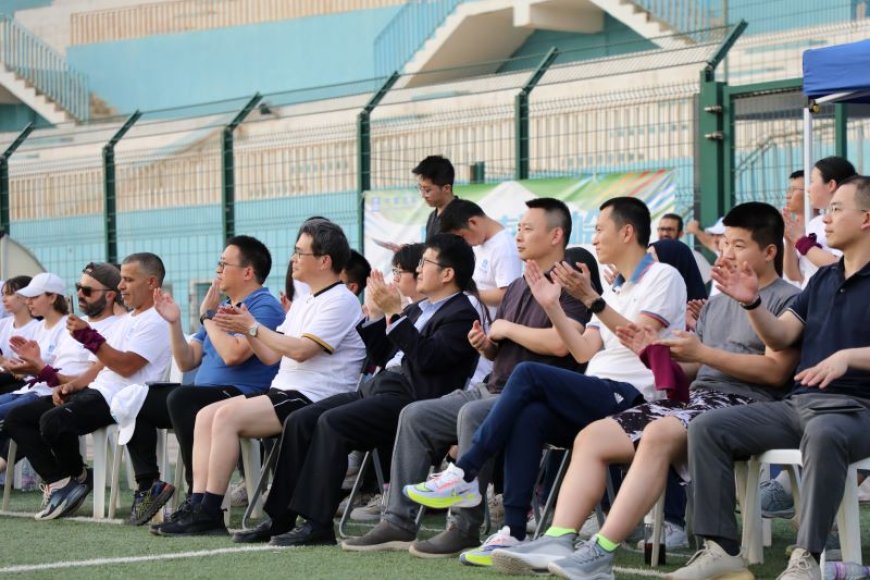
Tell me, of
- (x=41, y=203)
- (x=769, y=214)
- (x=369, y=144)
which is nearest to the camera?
(x=769, y=214)

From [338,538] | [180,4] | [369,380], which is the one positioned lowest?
[338,538]

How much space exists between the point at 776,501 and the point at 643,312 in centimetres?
150

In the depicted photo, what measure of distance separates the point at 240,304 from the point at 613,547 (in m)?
2.75

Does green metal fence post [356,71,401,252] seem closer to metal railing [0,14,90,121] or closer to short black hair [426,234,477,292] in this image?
short black hair [426,234,477,292]

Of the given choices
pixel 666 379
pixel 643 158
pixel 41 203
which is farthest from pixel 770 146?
pixel 41 203

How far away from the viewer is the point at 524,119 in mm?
11500

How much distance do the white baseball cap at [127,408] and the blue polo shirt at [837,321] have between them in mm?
3621

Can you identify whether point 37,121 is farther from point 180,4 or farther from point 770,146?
point 770,146

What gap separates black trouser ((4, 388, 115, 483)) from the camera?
7984 mm

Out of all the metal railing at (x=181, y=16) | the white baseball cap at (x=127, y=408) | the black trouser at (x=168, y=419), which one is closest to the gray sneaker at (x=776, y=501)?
the black trouser at (x=168, y=419)

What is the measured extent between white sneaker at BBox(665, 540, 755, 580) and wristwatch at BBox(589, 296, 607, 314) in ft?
3.54

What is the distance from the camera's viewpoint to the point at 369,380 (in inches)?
280

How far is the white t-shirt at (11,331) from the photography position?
10250mm

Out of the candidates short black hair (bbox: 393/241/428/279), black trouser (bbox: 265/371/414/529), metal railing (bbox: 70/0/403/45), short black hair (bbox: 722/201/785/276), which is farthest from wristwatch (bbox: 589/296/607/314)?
metal railing (bbox: 70/0/403/45)
